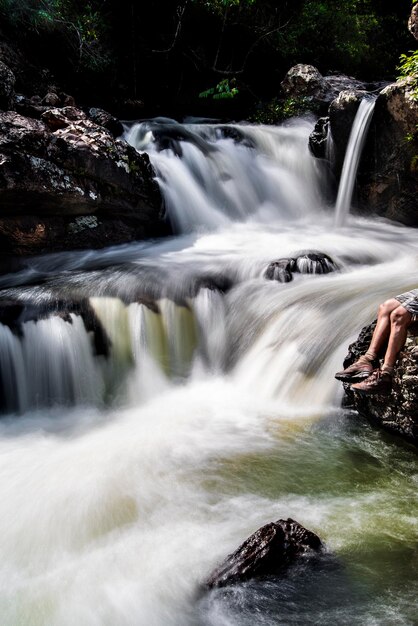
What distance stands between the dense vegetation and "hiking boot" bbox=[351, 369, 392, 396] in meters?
9.84

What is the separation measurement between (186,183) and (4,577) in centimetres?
781

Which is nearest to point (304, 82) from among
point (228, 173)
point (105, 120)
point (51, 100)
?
point (228, 173)

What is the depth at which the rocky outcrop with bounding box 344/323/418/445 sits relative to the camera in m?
3.62

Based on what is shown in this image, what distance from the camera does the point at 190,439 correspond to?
4078 millimetres

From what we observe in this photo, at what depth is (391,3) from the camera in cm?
1619

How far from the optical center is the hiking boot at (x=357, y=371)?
3857 millimetres

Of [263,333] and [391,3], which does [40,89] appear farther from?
[391,3]

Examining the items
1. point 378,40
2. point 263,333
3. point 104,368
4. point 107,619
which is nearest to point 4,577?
point 107,619

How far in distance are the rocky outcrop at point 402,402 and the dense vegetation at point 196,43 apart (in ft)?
32.2

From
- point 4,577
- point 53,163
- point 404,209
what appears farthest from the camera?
point 404,209

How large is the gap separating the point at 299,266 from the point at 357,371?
3015 millimetres

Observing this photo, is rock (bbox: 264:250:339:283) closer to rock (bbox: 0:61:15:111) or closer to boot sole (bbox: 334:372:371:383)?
boot sole (bbox: 334:372:371:383)

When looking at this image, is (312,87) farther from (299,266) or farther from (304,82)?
(299,266)

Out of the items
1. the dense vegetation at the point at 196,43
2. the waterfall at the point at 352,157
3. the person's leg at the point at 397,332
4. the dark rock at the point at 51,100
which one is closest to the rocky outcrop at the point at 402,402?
the person's leg at the point at 397,332
